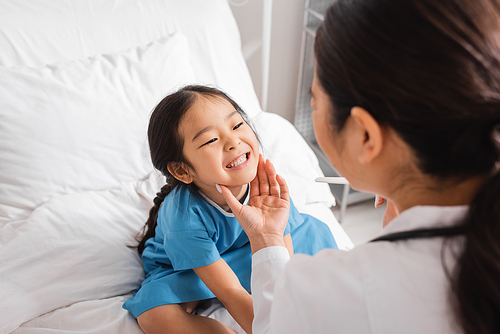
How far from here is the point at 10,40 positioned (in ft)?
4.22

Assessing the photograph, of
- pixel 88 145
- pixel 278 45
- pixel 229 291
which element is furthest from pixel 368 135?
pixel 278 45

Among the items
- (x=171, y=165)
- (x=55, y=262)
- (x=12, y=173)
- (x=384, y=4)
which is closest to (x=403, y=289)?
(x=384, y=4)

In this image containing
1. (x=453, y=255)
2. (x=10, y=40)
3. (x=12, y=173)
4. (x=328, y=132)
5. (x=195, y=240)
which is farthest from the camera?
(x=10, y=40)

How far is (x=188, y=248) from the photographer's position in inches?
36.1

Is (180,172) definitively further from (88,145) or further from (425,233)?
(425,233)

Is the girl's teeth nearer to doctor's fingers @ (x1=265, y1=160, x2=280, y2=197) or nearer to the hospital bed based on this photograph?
doctor's fingers @ (x1=265, y1=160, x2=280, y2=197)

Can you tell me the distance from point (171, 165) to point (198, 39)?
0.83 meters

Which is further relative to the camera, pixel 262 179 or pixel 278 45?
pixel 278 45

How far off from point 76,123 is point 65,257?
423 mm

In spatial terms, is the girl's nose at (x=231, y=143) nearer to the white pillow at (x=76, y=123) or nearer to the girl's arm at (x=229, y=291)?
the girl's arm at (x=229, y=291)

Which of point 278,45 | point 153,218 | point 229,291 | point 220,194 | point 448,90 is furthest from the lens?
point 278,45

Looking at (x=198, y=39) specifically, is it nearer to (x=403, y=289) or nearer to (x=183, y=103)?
(x=183, y=103)

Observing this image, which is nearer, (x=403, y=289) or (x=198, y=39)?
(x=403, y=289)

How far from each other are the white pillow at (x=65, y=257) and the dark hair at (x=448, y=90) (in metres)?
0.84
